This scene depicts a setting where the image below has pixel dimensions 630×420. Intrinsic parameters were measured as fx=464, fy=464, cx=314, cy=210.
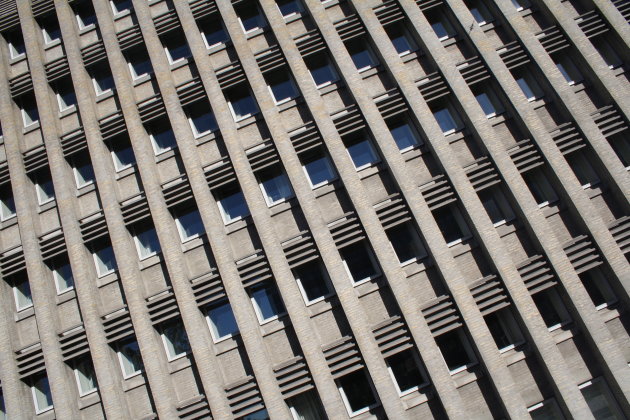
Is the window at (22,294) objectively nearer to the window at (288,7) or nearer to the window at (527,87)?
the window at (288,7)

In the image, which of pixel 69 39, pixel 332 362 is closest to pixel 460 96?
pixel 332 362

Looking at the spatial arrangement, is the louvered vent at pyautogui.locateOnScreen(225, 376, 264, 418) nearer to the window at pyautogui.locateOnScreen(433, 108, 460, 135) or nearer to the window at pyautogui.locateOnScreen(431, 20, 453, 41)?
the window at pyautogui.locateOnScreen(433, 108, 460, 135)

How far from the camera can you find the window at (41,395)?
55.3ft

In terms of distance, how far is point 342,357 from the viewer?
15016 mm

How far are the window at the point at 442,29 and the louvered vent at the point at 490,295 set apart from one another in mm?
10087

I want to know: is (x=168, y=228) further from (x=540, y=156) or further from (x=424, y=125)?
(x=540, y=156)

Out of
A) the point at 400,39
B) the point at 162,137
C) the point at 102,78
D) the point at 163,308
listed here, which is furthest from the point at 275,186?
the point at 102,78

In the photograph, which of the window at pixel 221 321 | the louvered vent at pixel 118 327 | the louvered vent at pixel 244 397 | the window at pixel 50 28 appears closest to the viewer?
the louvered vent at pixel 244 397

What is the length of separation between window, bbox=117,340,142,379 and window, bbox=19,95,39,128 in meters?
11.6

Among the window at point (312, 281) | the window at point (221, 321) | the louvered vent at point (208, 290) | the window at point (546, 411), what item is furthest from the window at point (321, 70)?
the window at point (546, 411)

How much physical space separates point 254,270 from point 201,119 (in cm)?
726

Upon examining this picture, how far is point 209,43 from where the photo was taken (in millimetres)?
20641

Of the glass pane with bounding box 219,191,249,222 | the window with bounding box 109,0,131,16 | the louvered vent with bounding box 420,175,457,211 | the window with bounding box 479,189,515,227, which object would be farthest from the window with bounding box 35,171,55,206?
the window with bounding box 479,189,515,227

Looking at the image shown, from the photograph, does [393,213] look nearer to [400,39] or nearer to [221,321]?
[221,321]
